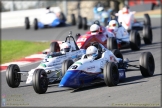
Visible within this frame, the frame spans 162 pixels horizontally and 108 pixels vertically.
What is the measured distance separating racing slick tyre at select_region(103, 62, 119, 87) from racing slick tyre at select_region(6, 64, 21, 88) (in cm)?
263

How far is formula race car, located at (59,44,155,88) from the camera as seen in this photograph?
11.6 m

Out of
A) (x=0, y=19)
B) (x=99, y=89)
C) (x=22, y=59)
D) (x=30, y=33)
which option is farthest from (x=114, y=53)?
(x=0, y=19)

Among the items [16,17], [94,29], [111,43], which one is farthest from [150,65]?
[16,17]

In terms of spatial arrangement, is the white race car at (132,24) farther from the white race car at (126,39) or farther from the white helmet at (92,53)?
the white helmet at (92,53)

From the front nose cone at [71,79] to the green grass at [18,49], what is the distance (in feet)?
27.8

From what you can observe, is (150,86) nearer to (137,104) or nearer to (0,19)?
(137,104)

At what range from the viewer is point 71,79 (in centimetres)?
1155

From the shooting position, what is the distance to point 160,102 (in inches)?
380

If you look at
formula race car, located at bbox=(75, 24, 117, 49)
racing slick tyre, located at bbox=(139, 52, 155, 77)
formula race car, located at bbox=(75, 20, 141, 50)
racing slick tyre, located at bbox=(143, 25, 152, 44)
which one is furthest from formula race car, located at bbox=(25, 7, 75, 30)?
racing slick tyre, located at bbox=(139, 52, 155, 77)

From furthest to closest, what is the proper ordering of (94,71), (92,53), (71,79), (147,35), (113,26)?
(147,35)
(113,26)
(92,53)
(94,71)
(71,79)

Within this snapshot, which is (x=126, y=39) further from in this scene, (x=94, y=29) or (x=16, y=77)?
(x=16, y=77)

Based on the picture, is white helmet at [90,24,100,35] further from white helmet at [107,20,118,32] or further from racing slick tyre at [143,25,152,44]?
racing slick tyre at [143,25,152,44]

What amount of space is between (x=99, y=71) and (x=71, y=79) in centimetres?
98

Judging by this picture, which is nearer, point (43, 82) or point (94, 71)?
point (43, 82)
